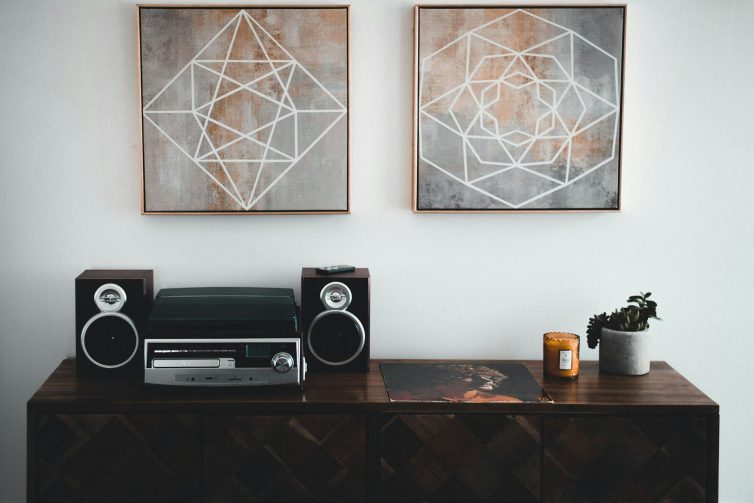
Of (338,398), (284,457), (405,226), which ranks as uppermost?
(405,226)

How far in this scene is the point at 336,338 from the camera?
2.13m

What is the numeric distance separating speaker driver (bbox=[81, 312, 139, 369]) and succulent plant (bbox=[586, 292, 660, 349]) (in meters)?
1.39

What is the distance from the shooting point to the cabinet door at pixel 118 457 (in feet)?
6.19

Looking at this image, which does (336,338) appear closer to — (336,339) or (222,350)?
→ (336,339)

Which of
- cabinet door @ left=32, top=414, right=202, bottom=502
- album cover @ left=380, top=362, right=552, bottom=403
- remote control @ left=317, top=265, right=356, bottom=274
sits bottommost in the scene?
cabinet door @ left=32, top=414, right=202, bottom=502

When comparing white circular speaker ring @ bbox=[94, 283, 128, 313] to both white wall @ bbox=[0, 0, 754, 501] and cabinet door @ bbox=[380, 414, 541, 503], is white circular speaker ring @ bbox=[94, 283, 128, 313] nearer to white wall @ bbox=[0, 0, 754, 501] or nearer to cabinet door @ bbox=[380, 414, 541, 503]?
white wall @ bbox=[0, 0, 754, 501]

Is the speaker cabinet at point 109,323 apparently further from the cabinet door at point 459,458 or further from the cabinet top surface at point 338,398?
the cabinet door at point 459,458

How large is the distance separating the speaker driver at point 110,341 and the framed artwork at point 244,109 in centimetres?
39

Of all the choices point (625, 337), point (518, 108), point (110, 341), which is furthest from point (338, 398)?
point (518, 108)

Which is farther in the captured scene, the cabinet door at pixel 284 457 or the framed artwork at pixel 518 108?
the framed artwork at pixel 518 108

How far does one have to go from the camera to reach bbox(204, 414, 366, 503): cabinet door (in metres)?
1.89

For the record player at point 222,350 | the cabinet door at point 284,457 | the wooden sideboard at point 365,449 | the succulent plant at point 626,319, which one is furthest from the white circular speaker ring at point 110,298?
the succulent plant at point 626,319

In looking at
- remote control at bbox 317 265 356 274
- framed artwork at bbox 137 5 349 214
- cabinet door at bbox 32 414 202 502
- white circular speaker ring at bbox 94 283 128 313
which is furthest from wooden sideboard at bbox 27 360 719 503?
framed artwork at bbox 137 5 349 214

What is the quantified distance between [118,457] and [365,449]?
2.18ft
